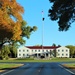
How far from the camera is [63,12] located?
40406 millimetres

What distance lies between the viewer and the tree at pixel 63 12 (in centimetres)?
3833

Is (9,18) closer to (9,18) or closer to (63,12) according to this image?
(9,18)

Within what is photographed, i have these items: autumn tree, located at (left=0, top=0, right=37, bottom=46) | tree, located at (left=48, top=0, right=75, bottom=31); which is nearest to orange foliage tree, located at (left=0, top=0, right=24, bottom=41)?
autumn tree, located at (left=0, top=0, right=37, bottom=46)

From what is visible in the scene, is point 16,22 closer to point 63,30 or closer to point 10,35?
point 10,35

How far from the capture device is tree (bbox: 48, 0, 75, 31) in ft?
126

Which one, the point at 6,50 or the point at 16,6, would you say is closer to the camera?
the point at 16,6

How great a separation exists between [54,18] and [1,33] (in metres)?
8.85

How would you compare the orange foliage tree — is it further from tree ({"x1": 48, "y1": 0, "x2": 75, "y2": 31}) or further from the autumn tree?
tree ({"x1": 48, "y1": 0, "x2": 75, "y2": 31})

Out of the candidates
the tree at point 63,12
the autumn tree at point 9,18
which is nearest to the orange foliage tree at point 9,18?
the autumn tree at point 9,18

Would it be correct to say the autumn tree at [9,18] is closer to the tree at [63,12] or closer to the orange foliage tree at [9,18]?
the orange foliage tree at [9,18]

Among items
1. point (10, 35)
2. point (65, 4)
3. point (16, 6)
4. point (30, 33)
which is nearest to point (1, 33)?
point (10, 35)

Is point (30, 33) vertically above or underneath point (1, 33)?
above

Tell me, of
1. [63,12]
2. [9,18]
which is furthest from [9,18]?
[63,12]

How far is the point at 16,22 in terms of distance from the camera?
128ft
